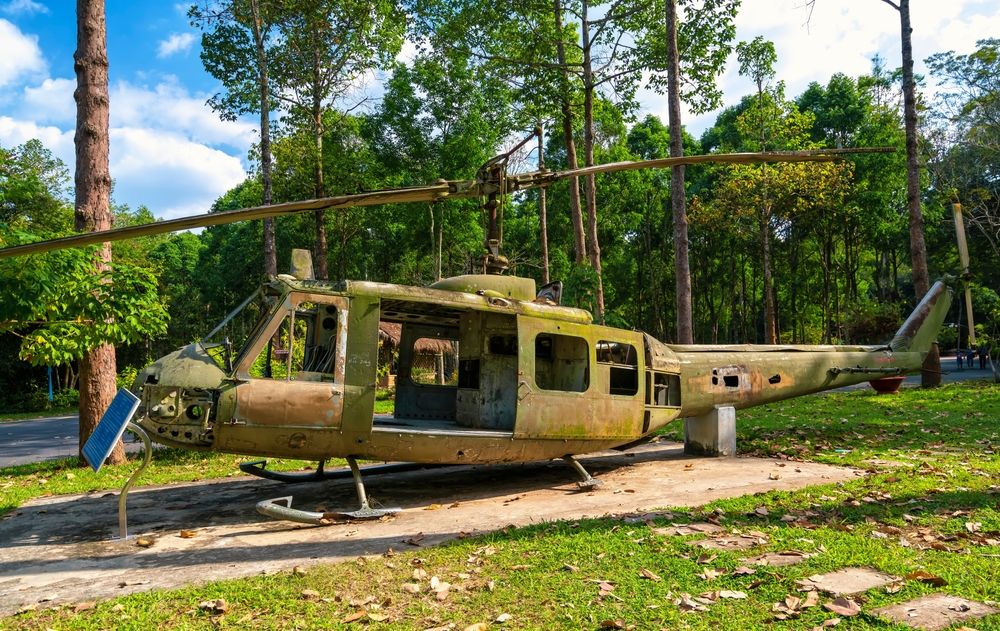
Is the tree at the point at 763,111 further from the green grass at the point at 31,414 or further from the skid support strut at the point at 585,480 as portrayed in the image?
the green grass at the point at 31,414

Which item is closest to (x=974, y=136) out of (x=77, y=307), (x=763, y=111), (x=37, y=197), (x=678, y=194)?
(x=763, y=111)

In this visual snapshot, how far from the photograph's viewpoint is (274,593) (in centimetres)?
459

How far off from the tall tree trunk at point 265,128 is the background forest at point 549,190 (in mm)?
84

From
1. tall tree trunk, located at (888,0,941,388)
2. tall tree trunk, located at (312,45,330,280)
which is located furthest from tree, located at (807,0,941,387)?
tall tree trunk, located at (312,45,330,280)

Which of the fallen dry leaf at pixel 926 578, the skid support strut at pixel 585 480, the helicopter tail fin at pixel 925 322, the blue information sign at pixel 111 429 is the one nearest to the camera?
the fallen dry leaf at pixel 926 578

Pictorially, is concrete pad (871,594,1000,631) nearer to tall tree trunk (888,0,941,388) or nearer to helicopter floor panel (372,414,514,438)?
helicopter floor panel (372,414,514,438)

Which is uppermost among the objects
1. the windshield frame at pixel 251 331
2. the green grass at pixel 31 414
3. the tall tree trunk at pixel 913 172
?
the tall tree trunk at pixel 913 172

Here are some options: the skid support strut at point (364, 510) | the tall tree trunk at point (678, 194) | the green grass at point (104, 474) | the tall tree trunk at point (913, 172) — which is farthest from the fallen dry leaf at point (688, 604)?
the tall tree trunk at point (913, 172)

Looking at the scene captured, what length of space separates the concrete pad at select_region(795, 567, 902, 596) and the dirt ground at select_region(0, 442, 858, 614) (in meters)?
2.47

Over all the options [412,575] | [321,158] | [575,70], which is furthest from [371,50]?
[412,575]

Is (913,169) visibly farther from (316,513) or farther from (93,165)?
(93,165)

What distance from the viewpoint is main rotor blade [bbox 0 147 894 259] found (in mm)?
5371

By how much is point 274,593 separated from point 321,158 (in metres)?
20.4

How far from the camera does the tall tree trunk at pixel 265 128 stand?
18.5 metres
